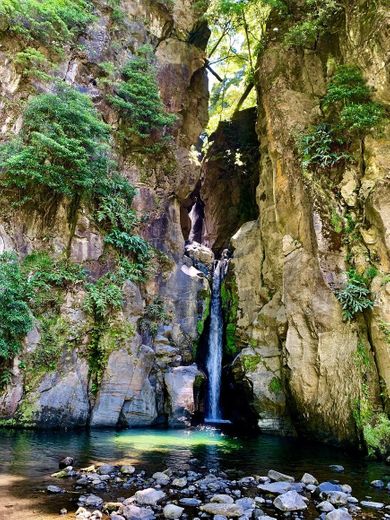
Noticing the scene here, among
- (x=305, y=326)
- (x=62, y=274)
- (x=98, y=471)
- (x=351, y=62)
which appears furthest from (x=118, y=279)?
(x=351, y=62)

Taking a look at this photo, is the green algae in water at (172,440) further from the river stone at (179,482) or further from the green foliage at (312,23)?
the green foliage at (312,23)

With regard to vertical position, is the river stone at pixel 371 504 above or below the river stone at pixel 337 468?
below

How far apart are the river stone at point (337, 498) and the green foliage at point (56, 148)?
1276 cm

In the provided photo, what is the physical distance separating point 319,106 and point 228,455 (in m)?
13.6

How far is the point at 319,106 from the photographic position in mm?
16969

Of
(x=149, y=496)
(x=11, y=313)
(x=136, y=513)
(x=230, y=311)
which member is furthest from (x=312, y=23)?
(x=136, y=513)

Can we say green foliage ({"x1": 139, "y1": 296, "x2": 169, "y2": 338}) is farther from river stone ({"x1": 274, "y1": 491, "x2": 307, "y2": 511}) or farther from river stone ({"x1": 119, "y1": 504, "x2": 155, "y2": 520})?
river stone ({"x1": 119, "y1": 504, "x2": 155, "y2": 520})

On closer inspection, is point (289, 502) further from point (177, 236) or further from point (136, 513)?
point (177, 236)

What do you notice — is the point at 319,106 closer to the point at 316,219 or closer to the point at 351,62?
the point at 351,62

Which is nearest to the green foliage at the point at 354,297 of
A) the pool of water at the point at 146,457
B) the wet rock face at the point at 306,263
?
the wet rock face at the point at 306,263

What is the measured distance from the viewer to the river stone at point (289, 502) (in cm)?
670

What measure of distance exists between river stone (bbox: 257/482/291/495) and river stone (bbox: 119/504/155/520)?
2.49m

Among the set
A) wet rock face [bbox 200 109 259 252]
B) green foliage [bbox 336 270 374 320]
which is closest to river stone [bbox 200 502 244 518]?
green foliage [bbox 336 270 374 320]

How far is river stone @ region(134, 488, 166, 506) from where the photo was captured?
659 centimetres
